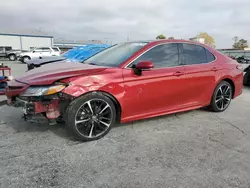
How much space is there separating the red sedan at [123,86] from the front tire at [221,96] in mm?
31

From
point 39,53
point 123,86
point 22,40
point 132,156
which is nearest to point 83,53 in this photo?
point 123,86

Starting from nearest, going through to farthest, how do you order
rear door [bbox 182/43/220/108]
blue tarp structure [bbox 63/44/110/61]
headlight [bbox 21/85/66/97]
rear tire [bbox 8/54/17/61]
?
headlight [bbox 21/85/66/97]
rear door [bbox 182/43/220/108]
blue tarp structure [bbox 63/44/110/61]
rear tire [bbox 8/54/17/61]

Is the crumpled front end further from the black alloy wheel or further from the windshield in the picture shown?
the black alloy wheel

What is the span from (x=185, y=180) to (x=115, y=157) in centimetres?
93

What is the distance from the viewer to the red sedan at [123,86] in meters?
3.21

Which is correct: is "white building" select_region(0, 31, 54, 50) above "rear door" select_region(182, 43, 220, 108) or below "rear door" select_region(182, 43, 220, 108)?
above

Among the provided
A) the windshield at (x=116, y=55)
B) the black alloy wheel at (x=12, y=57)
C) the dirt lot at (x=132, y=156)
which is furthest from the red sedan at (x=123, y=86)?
the black alloy wheel at (x=12, y=57)

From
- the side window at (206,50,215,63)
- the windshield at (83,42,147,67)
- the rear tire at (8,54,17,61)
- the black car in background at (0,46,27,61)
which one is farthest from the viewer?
the rear tire at (8,54,17,61)

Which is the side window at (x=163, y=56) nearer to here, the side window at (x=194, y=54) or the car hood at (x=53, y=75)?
the side window at (x=194, y=54)

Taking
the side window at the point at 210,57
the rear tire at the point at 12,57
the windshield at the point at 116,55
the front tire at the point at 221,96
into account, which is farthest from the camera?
the rear tire at the point at 12,57

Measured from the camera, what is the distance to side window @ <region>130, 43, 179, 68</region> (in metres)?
3.90

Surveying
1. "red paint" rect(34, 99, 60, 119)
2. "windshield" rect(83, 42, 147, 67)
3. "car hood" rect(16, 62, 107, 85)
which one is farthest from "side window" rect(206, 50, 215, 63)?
"red paint" rect(34, 99, 60, 119)

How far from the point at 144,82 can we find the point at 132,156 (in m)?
1.25

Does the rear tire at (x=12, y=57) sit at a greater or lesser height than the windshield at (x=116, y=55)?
greater
